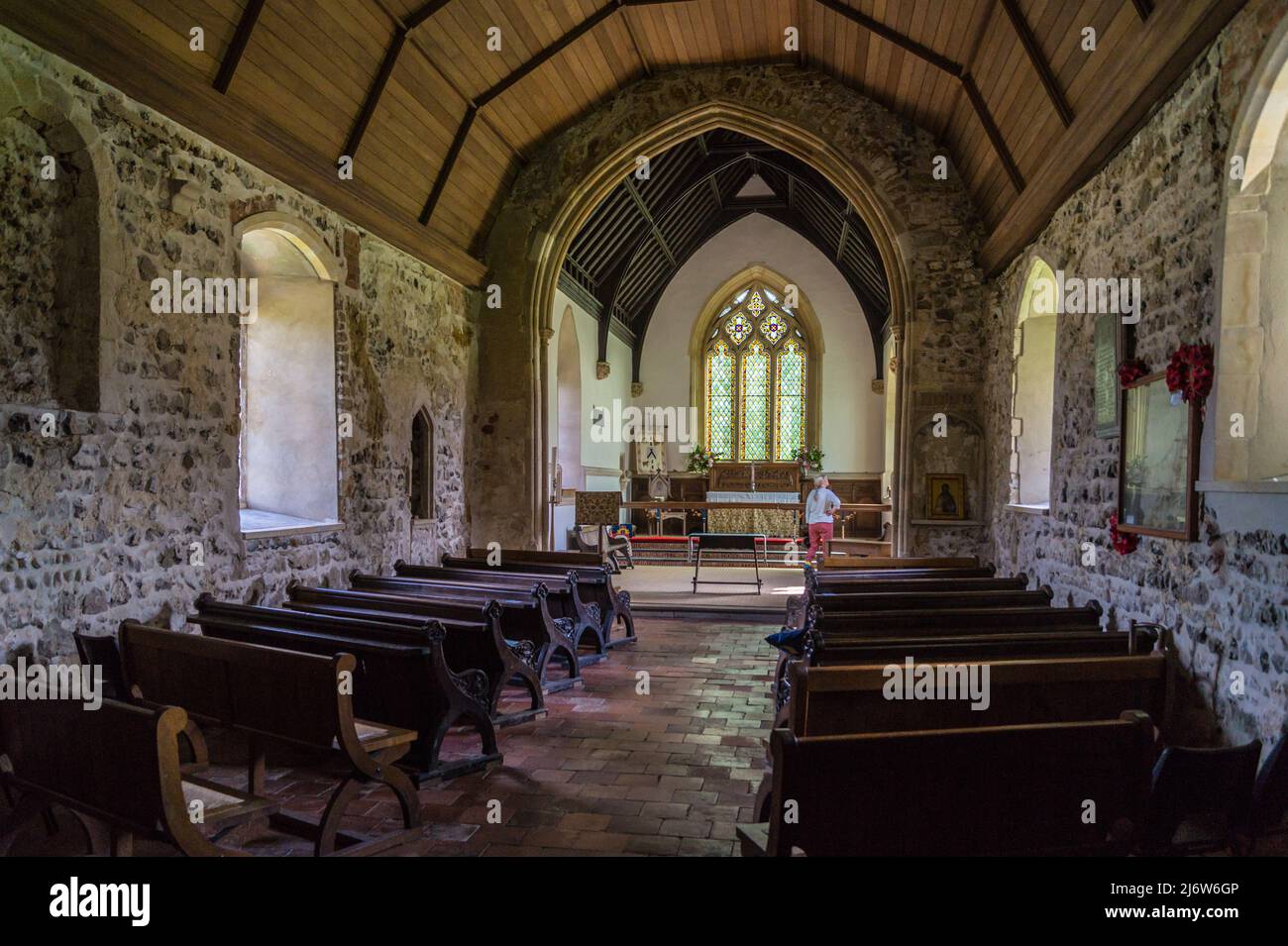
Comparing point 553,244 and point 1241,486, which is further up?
point 553,244

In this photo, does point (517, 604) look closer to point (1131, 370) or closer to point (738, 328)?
point (1131, 370)

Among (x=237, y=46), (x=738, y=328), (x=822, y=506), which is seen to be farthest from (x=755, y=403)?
(x=237, y=46)

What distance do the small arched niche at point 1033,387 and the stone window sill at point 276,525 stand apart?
20.0 feet

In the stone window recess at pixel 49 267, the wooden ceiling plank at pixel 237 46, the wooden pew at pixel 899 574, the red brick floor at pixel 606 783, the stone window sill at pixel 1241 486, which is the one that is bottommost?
the red brick floor at pixel 606 783

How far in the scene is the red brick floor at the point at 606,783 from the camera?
3.48m

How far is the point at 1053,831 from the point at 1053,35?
5.34 metres

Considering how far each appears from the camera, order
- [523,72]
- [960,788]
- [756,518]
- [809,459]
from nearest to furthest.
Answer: [960,788]
[523,72]
[756,518]
[809,459]

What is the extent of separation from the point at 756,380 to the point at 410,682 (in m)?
15.5

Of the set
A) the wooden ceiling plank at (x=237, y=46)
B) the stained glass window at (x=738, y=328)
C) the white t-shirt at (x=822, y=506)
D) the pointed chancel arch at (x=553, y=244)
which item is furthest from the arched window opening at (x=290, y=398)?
the stained glass window at (x=738, y=328)

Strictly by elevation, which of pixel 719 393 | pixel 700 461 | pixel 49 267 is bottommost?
pixel 700 461

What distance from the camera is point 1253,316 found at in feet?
12.6

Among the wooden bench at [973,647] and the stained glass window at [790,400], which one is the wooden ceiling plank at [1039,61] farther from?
the stained glass window at [790,400]

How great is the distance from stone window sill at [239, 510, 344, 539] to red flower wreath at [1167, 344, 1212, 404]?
5.87 metres

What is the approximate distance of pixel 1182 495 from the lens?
4.28 m
